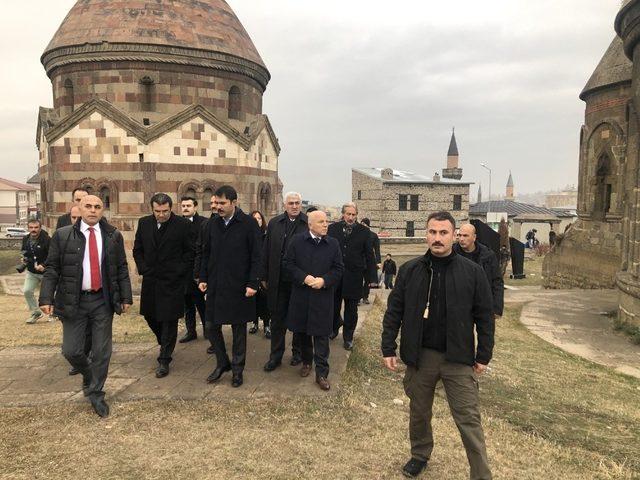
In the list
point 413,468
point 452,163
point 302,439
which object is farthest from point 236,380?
point 452,163

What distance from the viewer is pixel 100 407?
14.3 ft

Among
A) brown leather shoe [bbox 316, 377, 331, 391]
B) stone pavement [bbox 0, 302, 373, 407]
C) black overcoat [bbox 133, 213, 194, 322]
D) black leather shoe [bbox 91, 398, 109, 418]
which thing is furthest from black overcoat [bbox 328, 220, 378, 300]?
black leather shoe [bbox 91, 398, 109, 418]

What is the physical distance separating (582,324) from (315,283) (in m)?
7.76

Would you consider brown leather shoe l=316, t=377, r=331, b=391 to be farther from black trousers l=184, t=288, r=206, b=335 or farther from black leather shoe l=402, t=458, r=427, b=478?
black trousers l=184, t=288, r=206, b=335

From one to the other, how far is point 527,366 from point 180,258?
5.01m

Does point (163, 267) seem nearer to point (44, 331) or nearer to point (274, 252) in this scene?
point (274, 252)

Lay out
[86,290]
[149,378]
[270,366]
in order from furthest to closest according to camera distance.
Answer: [270,366]
[149,378]
[86,290]

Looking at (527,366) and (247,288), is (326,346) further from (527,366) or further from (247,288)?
(527,366)

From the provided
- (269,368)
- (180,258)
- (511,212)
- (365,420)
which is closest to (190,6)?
(180,258)

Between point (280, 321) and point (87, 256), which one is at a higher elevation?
point (87, 256)

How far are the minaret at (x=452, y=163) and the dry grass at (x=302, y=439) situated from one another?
59476 mm

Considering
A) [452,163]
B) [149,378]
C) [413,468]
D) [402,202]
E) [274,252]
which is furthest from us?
[452,163]

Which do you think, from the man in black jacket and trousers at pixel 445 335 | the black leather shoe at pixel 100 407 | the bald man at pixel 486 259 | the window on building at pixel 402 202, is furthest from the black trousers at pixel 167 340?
the window on building at pixel 402 202

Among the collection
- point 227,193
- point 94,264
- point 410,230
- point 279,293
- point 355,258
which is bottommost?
point 410,230
